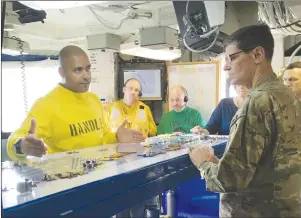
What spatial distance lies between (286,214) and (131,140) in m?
1.17

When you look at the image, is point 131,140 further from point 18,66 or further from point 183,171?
point 18,66

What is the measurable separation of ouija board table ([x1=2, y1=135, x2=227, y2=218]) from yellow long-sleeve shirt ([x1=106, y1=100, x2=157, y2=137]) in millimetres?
2115

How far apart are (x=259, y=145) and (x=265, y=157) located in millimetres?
95

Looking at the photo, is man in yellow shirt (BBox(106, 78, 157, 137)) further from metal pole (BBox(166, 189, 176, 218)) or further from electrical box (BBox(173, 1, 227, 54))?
electrical box (BBox(173, 1, 227, 54))

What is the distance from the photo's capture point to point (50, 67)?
5.52 m

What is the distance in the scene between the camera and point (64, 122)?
6.70ft

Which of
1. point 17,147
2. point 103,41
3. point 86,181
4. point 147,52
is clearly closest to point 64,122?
point 17,147

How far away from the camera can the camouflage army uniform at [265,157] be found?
4.27ft

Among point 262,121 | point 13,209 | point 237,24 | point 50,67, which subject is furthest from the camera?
point 50,67

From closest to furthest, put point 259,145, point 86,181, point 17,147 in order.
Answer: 1. point 86,181
2. point 259,145
3. point 17,147

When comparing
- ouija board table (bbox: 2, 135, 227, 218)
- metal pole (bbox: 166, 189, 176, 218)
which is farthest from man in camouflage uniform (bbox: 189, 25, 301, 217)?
metal pole (bbox: 166, 189, 176, 218)

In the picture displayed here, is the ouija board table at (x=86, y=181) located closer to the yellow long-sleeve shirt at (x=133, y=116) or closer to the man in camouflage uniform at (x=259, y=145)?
the man in camouflage uniform at (x=259, y=145)

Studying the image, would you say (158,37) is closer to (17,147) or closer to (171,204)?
(171,204)

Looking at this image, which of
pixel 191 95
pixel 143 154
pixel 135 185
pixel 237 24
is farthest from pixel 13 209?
pixel 191 95
